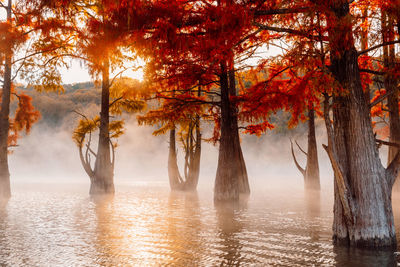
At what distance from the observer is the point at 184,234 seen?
8.93m

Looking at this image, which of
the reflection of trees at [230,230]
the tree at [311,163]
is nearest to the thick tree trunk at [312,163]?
the tree at [311,163]

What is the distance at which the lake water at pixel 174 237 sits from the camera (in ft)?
21.7

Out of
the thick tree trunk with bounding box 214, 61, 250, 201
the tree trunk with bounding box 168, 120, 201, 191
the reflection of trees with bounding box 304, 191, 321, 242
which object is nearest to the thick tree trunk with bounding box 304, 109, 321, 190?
the reflection of trees with bounding box 304, 191, 321, 242

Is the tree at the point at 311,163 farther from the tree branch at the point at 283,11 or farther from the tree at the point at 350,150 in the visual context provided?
the tree branch at the point at 283,11

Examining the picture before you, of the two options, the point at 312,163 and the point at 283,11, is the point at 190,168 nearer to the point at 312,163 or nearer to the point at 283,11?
the point at 312,163

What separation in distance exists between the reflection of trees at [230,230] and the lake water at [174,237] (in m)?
0.02

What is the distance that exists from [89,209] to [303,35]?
369 inches

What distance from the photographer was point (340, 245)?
7613mm

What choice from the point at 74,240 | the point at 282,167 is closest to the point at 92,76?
the point at 74,240

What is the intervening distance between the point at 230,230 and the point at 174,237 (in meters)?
1.51

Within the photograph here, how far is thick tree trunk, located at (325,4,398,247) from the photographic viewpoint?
290 inches

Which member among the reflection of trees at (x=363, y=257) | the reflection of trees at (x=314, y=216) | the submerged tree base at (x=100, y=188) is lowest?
the reflection of trees at (x=363, y=257)

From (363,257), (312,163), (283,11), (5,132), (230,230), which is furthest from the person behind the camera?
(312,163)

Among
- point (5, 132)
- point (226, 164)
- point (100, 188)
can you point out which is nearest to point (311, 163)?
point (226, 164)
